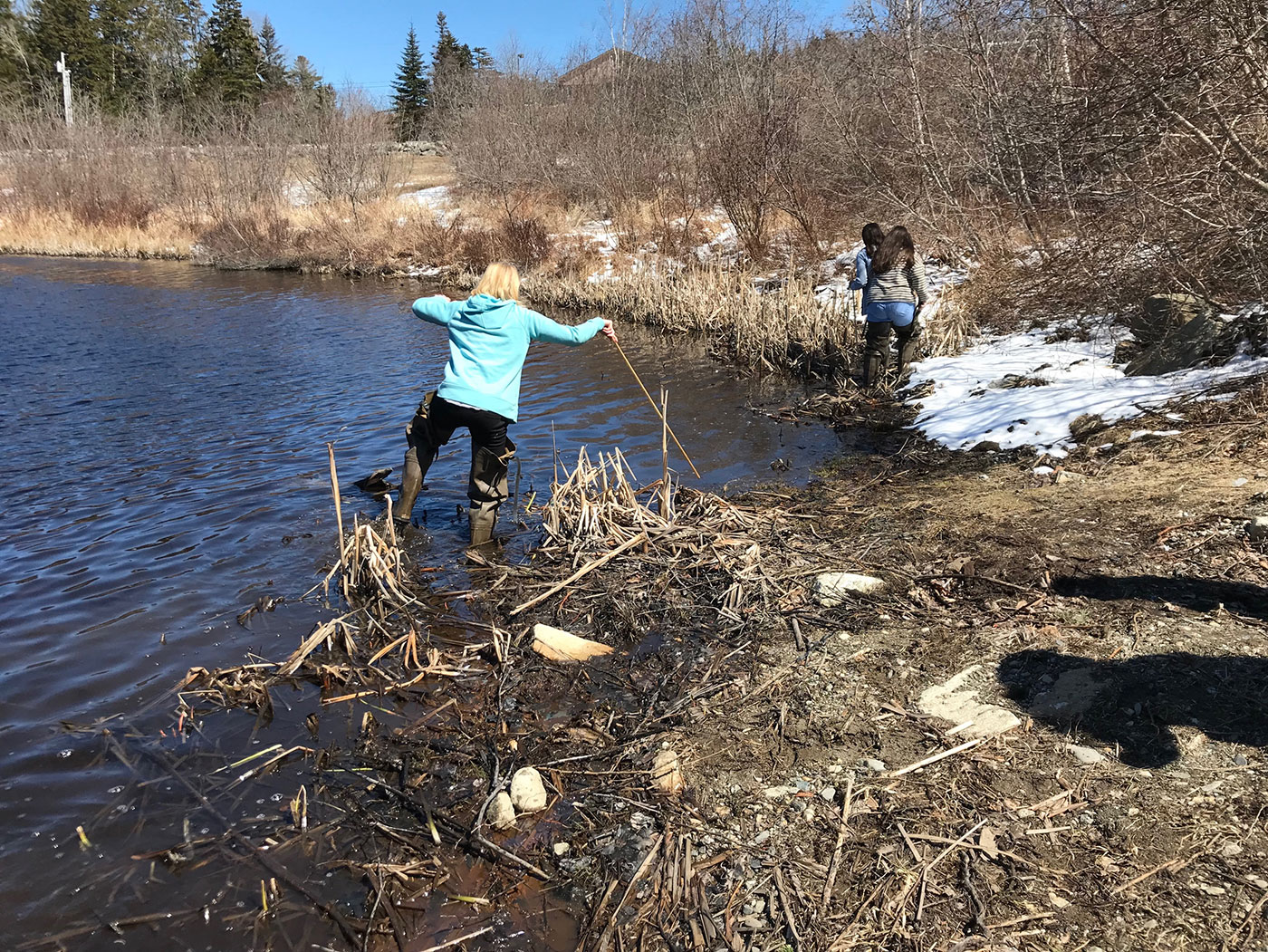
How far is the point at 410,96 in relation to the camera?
5488cm

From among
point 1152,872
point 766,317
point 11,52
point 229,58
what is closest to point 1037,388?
point 766,317

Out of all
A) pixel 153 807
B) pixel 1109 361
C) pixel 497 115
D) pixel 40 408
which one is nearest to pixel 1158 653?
pixel 153 807

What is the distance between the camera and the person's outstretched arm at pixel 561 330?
545 centimetres

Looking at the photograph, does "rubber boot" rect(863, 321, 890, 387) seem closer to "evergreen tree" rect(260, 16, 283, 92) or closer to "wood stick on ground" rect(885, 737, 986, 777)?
"wood stick on ground" rect(885, 737, 986, 777)

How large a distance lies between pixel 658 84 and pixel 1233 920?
32079 mm

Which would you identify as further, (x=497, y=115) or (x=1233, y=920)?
(x=497, y=115)

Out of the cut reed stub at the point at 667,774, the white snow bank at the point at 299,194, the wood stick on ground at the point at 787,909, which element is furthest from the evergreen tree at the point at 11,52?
the wood stick on ground at the point at 787,909

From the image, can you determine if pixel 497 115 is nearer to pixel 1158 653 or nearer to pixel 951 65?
pixel 951 65

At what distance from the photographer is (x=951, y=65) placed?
13961 millimetres

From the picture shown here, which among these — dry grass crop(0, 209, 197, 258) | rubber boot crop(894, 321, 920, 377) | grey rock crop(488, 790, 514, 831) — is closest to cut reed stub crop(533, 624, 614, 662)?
grey rock crop(488, 790, 514, 831)

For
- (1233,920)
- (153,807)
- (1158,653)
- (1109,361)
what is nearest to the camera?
(1233,920)


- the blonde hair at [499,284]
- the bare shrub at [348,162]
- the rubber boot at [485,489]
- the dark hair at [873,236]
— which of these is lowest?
the rubber boot at [485,489]

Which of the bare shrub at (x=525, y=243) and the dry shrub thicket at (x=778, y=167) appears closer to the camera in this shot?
the dry shrub thicket at (x=778, y=167)

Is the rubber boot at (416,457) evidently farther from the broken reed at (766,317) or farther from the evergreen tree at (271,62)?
the evergreen tree at (271,62)
